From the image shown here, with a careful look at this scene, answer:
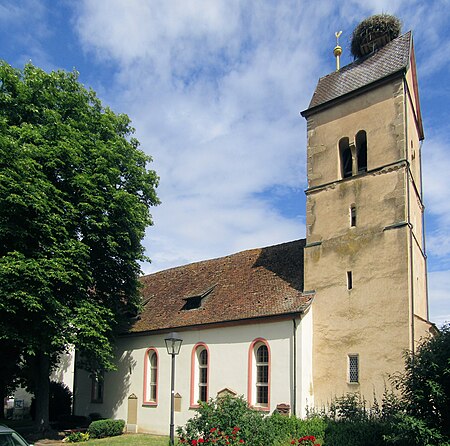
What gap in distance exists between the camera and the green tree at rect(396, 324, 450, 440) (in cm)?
1303

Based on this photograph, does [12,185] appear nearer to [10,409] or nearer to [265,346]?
[265,346]

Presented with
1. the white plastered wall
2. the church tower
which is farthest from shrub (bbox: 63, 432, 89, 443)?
the church tower

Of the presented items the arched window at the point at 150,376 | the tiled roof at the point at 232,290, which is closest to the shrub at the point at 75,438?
the arched window at the point at 150,376

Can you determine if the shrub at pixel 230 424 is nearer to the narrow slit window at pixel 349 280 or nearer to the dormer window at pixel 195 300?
the narrow slit window at pixel 349 280

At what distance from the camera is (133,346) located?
28156mm

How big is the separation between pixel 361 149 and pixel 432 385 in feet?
40.5

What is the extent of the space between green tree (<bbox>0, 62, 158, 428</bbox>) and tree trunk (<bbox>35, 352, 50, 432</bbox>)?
45 millimetres

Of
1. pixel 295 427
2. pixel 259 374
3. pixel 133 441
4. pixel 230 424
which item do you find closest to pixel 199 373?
pixel 259 374

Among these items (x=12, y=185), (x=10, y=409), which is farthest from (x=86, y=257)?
(x=10, y=409)

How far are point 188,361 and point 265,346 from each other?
4713 mm

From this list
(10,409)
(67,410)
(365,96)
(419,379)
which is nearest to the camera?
(419,379)

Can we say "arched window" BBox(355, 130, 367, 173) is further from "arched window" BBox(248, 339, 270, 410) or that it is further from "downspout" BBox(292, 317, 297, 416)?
"arched window" BBox(248, 339, 270, 410)

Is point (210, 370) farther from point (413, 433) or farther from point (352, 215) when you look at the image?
point (413, 433)

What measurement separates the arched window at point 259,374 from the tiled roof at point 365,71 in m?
11.2
